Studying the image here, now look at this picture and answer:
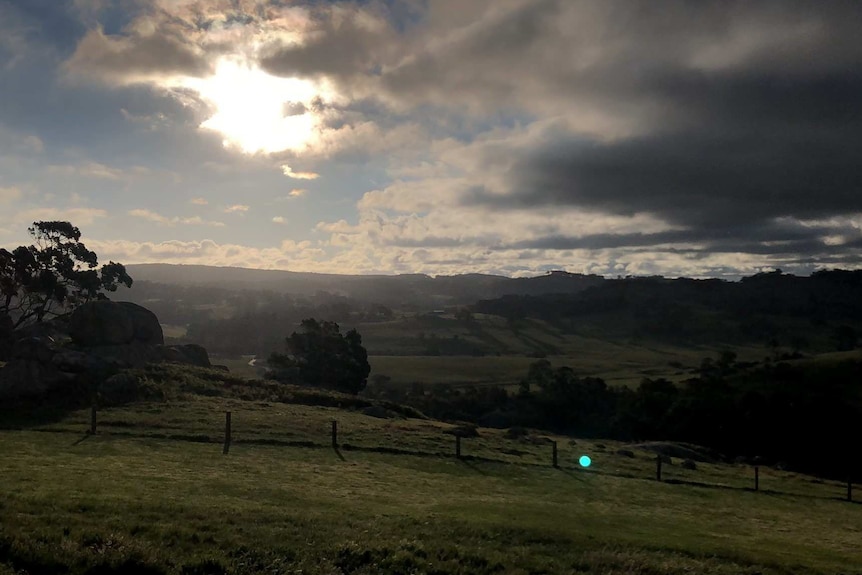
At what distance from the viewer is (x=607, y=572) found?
14.6 meters

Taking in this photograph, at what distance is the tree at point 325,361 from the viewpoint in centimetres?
9238

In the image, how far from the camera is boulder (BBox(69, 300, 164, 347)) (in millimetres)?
66250

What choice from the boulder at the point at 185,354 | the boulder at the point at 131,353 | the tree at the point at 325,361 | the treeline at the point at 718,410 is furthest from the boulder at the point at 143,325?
the treeline at the point at 718,410

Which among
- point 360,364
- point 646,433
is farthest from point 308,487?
point 646,433

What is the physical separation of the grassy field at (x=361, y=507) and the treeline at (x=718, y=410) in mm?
50468

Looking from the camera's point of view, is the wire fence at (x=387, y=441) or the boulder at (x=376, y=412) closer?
the wire fence at (x=387, y=441)

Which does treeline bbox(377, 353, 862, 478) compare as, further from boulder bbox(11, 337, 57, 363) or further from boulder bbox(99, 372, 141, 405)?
boulder bbox(11, 337, 57, 363)

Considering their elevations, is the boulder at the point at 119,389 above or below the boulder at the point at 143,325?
below

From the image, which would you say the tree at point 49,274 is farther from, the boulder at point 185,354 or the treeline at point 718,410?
the treeline at point 718,410

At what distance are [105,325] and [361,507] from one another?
5840cm

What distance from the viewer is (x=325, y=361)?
94.4 meters

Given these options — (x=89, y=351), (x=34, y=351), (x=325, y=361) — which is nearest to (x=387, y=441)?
(x=34, y=351)

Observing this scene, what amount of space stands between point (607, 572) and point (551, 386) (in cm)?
10138

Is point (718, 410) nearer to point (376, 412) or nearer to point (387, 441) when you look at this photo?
point (376, 412)
